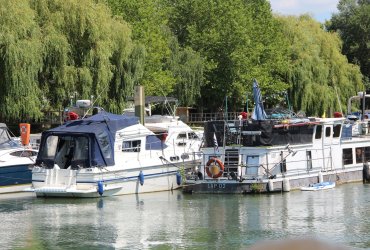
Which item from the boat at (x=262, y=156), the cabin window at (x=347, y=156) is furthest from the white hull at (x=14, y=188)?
the cabin window at (x=347, y=156)

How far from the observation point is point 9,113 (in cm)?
3988

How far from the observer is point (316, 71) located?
234 ft

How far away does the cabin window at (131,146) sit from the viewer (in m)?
30.8

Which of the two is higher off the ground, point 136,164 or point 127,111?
point 127,111

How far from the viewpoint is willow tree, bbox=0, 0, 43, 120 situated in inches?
1534

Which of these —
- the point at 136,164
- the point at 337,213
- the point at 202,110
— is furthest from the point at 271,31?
the point at 337,213

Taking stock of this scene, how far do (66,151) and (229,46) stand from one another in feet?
128

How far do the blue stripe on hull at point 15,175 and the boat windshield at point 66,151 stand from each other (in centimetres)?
161

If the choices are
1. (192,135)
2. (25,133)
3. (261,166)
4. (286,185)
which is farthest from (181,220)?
(192,135)

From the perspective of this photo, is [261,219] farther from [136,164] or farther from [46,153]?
[46,153]

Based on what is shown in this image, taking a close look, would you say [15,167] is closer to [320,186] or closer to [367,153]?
[320,186]

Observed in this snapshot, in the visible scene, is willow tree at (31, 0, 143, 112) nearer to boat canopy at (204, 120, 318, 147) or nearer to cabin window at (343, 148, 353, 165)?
boat canopy at (204, 120, 318, 147)

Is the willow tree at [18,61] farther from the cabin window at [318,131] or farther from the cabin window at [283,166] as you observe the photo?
the cabin window at [318,131]

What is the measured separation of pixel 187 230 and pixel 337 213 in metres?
5.79
